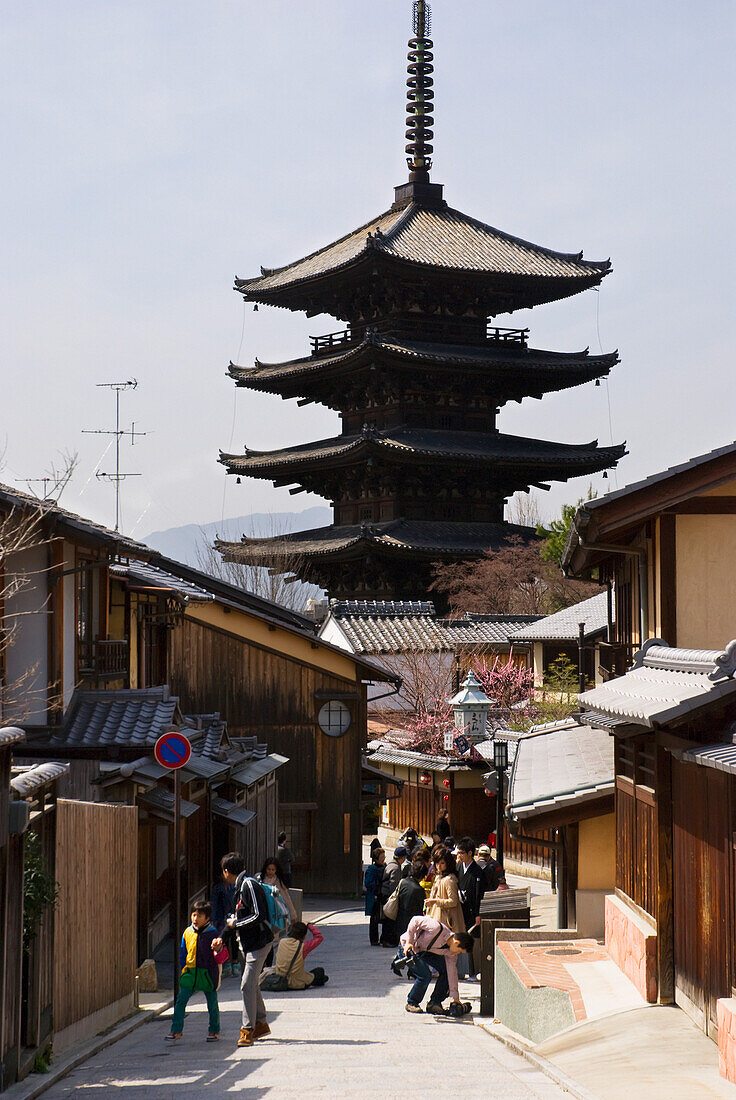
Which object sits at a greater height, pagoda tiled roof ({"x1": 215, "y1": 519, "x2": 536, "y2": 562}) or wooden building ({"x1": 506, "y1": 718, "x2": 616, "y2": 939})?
pagoda tiled roof ({"x1": 215, "y1": 519, "x2": 536, "y2": 562})

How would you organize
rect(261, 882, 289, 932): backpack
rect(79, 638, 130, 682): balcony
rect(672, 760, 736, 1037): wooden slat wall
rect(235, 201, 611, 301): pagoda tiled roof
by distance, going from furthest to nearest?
rect(235, 201, 611, 301): pagoda tiled roof, rect(79, 638, 130, 682): balcony, rect(261, 882, 289, 932): backpack, rect(672, 760, 736, 1037): wooden slat wall

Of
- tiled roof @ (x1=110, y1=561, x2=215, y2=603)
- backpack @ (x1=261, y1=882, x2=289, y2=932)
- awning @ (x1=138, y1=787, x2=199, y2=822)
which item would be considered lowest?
backpack @ (x1=261, y1=882, x2=289, y2=932)

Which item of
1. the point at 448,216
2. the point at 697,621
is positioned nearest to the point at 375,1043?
the point at 697,621

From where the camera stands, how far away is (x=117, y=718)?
15766 millimetres

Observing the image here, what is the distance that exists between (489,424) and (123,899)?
32.5m

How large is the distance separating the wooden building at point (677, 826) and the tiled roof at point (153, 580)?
29.0ft

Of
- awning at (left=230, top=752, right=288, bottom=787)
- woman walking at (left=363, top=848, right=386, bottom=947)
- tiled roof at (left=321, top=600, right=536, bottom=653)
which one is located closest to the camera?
woman walking at (left=363, top=848, right=386, bottom=947)

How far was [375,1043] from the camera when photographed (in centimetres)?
1012

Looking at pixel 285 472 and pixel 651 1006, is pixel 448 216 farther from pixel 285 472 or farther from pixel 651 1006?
pixel 651 1006

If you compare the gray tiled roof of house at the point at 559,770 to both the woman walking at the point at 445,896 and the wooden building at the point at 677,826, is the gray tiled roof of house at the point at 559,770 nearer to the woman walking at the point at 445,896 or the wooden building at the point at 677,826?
the wooden building at the point at 677,826

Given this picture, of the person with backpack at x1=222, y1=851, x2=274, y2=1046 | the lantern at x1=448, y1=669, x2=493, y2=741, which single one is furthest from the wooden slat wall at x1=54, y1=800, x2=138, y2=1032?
the lantern at x1=448, y1=669, x2=493, y2=741

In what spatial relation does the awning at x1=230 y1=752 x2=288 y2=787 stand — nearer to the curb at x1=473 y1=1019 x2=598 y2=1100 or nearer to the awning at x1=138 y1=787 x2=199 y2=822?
the awning at x1=138 y1=787 x2=199 y2=822

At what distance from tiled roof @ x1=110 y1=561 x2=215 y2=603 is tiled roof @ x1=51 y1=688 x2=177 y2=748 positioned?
2147 millimetres

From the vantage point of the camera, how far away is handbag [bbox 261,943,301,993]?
45.2 feet
